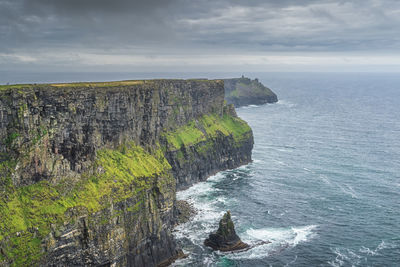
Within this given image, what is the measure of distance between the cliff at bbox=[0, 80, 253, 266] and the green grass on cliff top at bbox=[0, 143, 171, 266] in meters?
0.15

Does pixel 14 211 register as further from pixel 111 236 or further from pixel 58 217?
pixel 111 236

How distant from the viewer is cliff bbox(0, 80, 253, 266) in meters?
72.4

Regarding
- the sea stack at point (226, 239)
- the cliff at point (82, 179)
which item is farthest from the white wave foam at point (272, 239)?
the cliff at point (82, 179)

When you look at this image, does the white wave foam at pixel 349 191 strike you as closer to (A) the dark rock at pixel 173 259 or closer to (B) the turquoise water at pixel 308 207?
(B) the turquoise water at pixel 308 207

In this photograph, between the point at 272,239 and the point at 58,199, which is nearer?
the point at 58,199

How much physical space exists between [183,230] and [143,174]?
19802mm

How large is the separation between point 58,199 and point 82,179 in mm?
8006

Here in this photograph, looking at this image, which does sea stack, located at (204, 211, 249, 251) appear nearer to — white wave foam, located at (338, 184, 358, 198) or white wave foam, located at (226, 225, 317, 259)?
white wave foam, located at (226, 225, 317, 259)

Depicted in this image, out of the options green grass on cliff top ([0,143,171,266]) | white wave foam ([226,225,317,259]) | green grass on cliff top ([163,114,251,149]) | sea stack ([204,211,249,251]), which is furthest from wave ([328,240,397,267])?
green grass on cliff top ([163,114,251,149])

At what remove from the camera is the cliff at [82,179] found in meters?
72.4

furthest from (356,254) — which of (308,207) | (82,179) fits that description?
(82,179)

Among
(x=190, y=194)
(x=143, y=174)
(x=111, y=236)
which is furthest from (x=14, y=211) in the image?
(x=190, y=194)

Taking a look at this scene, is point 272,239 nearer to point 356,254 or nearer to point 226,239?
point 226,239

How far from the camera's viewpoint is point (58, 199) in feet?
252
